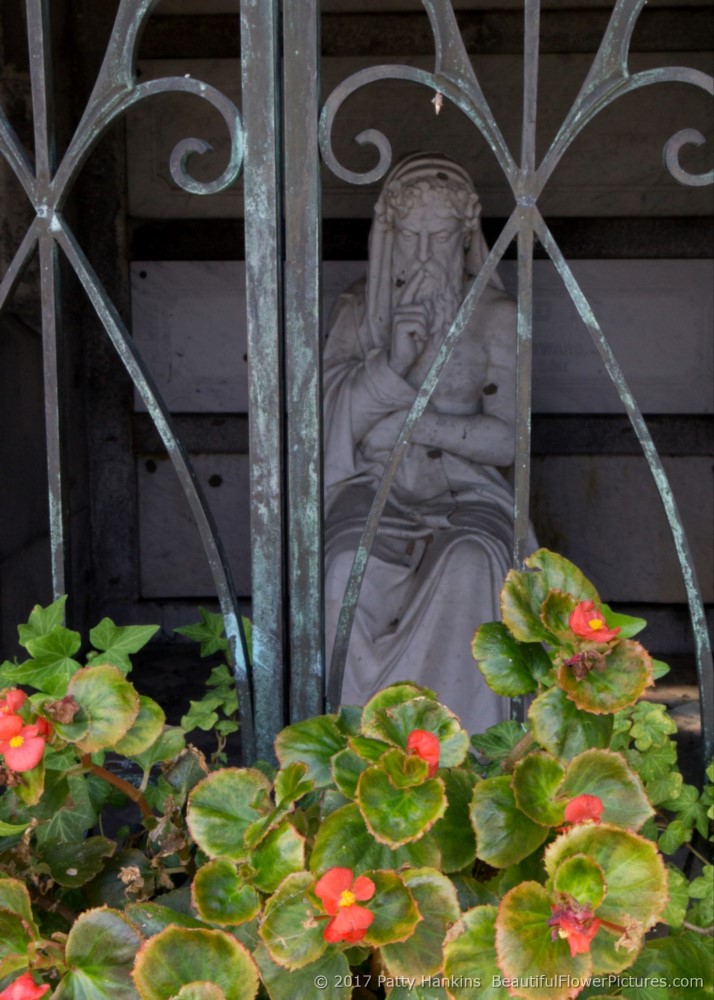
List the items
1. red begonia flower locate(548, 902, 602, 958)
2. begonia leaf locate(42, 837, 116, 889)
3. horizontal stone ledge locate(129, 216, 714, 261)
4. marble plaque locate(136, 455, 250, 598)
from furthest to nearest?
marble plaque locate(136, 455, 250, 598), horizontal stone ledge locate(129, 216, 714, 261), begonia leaf locate(42, 837, 116, 889), red begonia flower locate(548, 902, 602, 958)

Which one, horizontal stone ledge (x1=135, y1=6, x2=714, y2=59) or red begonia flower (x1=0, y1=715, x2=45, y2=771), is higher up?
horizontal stone ledge (x1=135, y1=6, x2=714, y2=59)

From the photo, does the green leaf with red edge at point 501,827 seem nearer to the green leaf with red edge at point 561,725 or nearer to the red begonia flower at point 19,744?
the green leaf with red edge at point 561,725

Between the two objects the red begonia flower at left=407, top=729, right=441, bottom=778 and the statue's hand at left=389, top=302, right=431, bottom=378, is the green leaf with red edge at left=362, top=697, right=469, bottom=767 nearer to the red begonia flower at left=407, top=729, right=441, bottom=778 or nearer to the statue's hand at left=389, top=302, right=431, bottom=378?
the red begonia flower at left=407, top=729, right=441, bottom=778

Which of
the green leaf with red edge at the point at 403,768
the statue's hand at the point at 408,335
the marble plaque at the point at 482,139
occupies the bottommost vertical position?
the green leaf with red edge at the point at 403,768

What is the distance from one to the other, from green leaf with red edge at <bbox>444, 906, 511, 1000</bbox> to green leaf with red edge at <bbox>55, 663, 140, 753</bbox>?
295mm

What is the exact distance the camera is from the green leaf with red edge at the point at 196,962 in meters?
0.75

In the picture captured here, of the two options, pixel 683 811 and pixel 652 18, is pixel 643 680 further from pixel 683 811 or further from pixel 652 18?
pixel 652 18

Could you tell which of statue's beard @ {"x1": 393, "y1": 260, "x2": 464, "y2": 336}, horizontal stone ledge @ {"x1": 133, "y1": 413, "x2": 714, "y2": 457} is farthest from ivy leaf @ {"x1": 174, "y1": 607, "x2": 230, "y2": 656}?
horizontal stone ledge @ {"x1": 133, "y1": 413, "x2": 714, "y2": 457}

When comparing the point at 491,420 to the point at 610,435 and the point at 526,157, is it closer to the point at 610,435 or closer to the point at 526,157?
the point at 610,435

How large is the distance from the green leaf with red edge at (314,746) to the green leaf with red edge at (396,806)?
0.33 feet

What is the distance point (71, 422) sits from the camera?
341 cm

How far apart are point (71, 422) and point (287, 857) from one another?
282cm

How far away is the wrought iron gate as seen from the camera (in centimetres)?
91

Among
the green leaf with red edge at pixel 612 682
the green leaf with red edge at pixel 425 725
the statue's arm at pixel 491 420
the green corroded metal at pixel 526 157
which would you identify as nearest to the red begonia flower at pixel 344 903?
the green leaf with red edge at pixel 425 725
